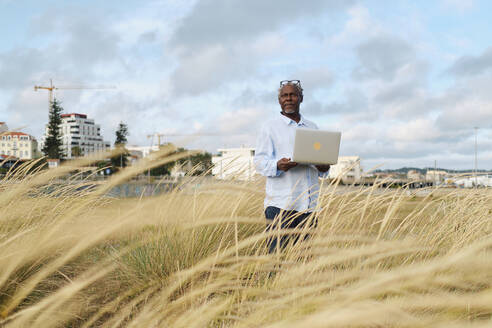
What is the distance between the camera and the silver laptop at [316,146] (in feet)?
6.98

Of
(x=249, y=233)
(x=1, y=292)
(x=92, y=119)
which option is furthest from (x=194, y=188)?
(x=92, y=119)

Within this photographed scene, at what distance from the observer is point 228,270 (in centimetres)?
120

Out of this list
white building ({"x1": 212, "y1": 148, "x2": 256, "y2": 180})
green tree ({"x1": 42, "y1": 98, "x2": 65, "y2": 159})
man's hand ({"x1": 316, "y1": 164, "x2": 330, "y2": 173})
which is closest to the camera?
man's hand ({"x1": 316, "y1": 164, "x2": 330, "y2": 173})

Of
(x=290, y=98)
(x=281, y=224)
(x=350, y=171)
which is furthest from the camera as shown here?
(x=290, y=98)

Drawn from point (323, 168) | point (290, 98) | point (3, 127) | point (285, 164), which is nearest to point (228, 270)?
point (285, 164)

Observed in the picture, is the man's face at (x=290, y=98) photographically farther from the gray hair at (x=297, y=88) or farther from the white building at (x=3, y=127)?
the white building at (x=3, y=127)

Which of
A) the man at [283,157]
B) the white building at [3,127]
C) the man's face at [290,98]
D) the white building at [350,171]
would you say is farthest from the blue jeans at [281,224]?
the white building at [3,127]

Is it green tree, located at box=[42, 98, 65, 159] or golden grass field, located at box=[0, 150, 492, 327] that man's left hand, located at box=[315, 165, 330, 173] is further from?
green tree, located at box=[42, 98, 65, 159]

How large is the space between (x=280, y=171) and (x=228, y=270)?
121cm

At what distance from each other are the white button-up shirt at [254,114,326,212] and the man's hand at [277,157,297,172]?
0.04 m

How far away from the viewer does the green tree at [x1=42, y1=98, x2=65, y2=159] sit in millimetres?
43825

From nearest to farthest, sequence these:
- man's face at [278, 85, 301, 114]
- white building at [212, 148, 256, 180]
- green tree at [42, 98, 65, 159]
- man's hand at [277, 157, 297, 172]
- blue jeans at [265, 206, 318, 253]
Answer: blue jeans at [265, 206, 318, 253] < man's hand at [277, 157, 297, 172] < man's face at [278, 85, 301, 114] < white building at [212, 148, 256, 180] < green tree at [42, 98, 65, 159]

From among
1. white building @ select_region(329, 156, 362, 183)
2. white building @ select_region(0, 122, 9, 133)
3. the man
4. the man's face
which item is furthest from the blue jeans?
white building @ select_region(0, 122, 9, 133)

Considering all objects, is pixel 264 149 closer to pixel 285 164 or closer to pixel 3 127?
pixel 285 164
